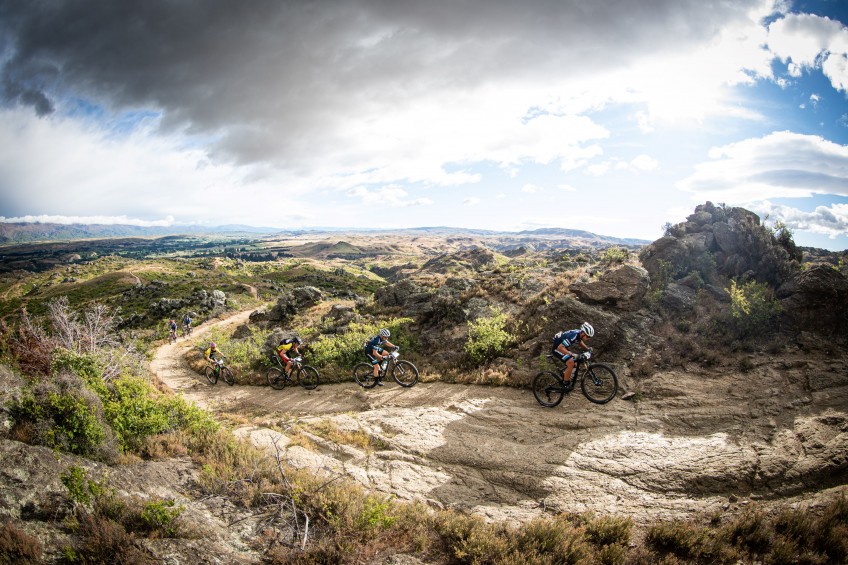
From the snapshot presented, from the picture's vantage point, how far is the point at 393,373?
1627 centimetres

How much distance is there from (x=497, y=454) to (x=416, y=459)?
228 centimetres

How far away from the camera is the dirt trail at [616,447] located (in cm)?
812

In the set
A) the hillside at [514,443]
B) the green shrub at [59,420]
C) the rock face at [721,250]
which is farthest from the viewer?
the rock face at [721,250]

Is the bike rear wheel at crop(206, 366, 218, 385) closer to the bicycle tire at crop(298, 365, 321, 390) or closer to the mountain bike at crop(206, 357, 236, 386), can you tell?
the mountain bike at crop(206, 357, 236, 386)

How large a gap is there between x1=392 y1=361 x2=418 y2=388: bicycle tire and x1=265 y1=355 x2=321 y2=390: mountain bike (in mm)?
4075

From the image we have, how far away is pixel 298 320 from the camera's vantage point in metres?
32.0

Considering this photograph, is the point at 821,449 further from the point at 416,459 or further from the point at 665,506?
the point at 416,459

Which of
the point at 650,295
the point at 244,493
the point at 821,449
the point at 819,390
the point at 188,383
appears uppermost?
the point at 650,295

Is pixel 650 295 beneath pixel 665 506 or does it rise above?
above

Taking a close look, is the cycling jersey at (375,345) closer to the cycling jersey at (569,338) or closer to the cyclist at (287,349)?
the cyclist at (287,349)

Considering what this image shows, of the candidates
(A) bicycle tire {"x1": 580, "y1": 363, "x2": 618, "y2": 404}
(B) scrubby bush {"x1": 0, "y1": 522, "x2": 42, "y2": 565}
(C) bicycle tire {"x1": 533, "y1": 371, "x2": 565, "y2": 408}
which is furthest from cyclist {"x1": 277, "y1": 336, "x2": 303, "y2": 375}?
(A) bicycle tire {"x1": 580, "y1": 363, "x2": 618, "y2": 404}

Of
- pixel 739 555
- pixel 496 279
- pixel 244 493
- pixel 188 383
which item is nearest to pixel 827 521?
pixel 739 555

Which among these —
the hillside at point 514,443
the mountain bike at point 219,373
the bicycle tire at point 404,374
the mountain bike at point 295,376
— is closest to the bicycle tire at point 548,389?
the hillside at point 514,443

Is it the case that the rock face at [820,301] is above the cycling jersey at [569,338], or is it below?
above
